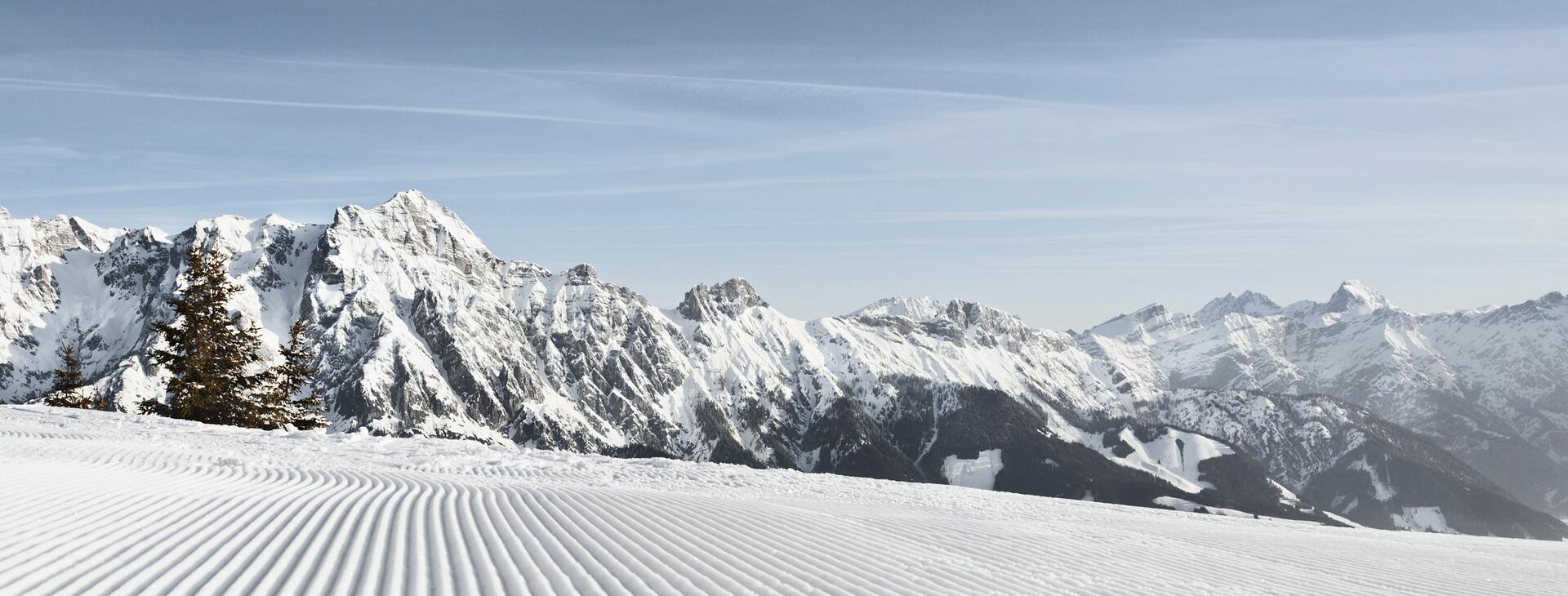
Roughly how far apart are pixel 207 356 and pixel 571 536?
5350 cm

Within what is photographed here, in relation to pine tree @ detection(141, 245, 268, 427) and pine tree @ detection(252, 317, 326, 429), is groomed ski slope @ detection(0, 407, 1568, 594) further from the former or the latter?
pine tree @ detection(252, 317, 326, 429)

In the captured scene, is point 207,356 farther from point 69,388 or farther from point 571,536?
point 571,536

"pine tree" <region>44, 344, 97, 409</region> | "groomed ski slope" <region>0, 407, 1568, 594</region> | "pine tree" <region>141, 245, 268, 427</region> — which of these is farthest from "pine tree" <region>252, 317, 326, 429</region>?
"groomed ski slope" <region>0, 407, 1568, 594</region>

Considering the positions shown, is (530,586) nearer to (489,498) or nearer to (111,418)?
(489,498)

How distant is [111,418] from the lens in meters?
41.2

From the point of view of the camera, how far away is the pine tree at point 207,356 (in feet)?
182

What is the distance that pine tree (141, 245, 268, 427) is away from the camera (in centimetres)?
5556

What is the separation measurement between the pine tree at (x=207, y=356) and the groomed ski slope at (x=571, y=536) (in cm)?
2170

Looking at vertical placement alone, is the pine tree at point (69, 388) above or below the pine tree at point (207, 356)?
below

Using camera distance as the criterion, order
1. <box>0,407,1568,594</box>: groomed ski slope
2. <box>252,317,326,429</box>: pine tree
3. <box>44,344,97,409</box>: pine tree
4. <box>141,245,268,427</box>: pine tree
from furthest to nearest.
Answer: <box>44,344,97,409</box>: pine tree, <box>252,317,326,429</box>: pine tree, <box>141,245,268,427</box>: pine tree, <box>0,407,1568,594</box>: groomed ski slope

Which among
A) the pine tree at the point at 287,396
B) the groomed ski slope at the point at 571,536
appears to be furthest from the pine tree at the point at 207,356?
the groomed ski slope at the point at 571,536

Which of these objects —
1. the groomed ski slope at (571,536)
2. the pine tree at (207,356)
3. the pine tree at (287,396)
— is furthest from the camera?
the pine tree at (287,396)

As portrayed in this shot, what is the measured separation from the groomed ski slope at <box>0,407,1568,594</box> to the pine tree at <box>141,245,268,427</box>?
21.7 m

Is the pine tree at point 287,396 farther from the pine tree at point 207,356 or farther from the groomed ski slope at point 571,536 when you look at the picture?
the groomed ski slope at point 571,536
